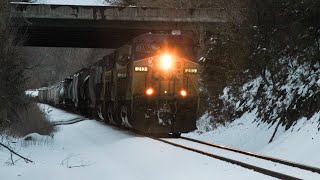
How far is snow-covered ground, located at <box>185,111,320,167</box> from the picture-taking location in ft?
43.0

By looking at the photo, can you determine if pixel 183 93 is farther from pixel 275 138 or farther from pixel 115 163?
pixel 115 163

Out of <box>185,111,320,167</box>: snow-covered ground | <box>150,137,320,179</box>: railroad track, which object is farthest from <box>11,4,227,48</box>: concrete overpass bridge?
<box>150,137,320,179</box>: railroad track

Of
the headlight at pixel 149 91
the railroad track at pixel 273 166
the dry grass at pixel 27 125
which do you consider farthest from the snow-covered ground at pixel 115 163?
the dry grass at pixel 27 125

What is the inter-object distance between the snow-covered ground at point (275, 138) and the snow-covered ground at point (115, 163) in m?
2.86

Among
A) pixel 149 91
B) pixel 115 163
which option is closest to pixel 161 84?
pixel 149 91

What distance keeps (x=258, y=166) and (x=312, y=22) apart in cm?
888

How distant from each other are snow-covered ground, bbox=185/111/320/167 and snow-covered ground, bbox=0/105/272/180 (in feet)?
9.38

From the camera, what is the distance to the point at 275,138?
1600 cm

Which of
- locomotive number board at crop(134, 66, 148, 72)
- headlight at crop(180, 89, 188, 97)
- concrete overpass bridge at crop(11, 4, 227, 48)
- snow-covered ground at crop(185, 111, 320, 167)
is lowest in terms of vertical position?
snow-covered ground at crop(185, 111, 320, 167)

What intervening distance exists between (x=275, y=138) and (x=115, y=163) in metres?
6.62

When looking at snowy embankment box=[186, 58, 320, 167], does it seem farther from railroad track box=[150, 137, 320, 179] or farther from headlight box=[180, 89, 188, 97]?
headlight box=[180, 89, 188, 97]

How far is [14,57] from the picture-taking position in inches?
727

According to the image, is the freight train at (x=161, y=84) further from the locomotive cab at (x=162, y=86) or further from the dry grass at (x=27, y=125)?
the dry grass at (x=27, y=125)

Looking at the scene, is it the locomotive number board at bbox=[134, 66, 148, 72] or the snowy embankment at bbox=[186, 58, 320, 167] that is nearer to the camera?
the snowy embankment at bbox=[186, 58, 320, 167]
